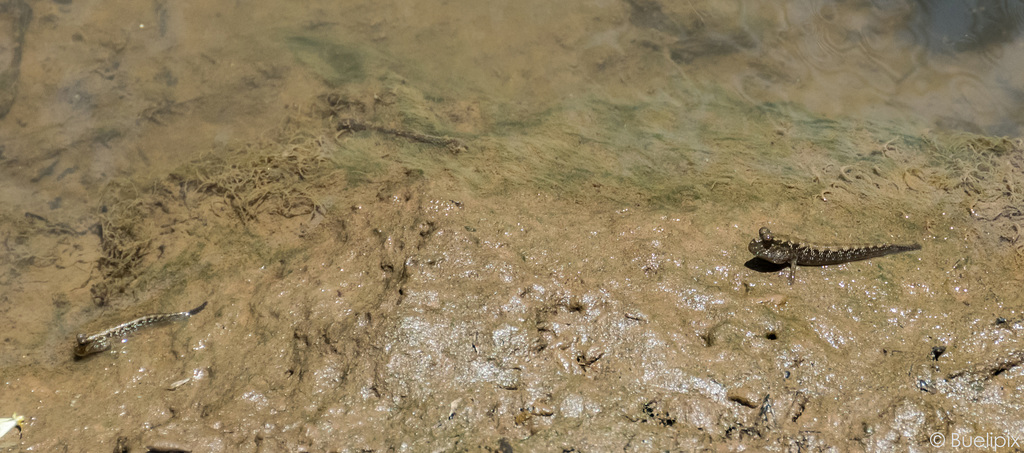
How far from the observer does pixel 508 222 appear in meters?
3.80

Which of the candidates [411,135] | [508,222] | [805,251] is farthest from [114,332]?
[805,251]

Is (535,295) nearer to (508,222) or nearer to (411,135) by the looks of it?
(508,222)

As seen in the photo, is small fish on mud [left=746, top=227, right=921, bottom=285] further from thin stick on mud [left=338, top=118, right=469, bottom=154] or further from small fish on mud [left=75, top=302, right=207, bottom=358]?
small fish on mud [left=75, top=302, right=207, bottom=358]

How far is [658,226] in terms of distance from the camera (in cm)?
381

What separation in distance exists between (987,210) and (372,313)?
436cm

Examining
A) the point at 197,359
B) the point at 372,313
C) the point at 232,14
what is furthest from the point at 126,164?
the point at 372,313

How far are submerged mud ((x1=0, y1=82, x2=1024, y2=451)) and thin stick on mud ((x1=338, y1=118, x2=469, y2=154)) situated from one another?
0.07 metres

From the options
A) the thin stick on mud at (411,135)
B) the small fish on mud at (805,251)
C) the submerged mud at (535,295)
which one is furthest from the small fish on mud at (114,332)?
the small fish on mud at (805,251)

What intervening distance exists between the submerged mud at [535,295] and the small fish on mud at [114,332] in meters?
0.09

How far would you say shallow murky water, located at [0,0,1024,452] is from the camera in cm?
291

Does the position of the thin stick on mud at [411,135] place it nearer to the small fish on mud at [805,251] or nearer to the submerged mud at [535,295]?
the submerged mud at [535,295]

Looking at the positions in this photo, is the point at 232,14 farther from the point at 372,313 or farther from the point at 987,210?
the point at 987,210

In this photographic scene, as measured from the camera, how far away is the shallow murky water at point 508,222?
2.91m

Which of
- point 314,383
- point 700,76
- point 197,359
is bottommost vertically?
point 197,359
